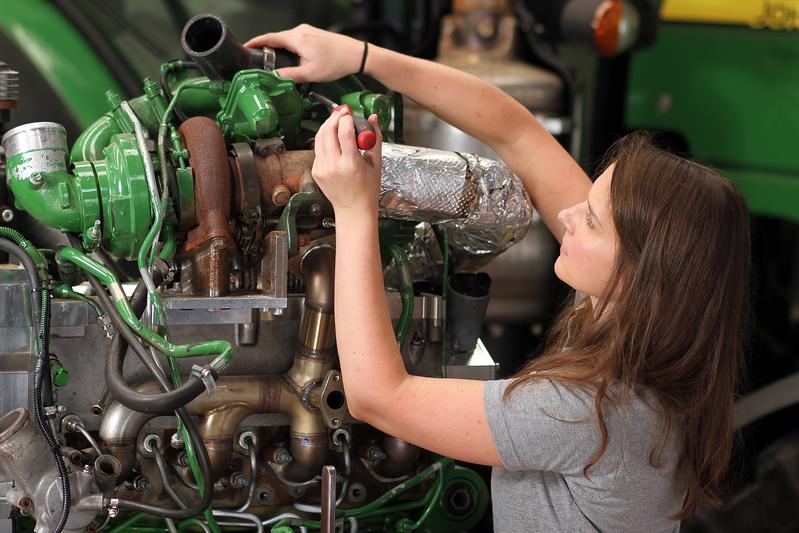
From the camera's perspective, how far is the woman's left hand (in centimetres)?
132

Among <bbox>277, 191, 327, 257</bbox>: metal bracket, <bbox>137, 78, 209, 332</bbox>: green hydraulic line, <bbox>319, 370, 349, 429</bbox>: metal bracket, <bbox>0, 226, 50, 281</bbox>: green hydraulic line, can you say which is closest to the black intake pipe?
<bbox>137, 78, 209, 332</bbox>: green hydraulic line

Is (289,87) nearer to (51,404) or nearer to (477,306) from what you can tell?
(477,306)

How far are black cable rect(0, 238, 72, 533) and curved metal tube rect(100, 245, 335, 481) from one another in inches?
4.2

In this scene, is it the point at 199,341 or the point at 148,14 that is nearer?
the point at 199,341

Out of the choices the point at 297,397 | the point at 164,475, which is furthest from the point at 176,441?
the point at 297,397

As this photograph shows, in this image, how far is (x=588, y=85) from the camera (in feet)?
10.8

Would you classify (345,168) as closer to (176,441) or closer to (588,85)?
(176,441)

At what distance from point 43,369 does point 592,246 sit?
75cm

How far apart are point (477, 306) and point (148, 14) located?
1698 mm

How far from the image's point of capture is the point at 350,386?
1350 millimetres

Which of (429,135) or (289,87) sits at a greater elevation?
(289,87)

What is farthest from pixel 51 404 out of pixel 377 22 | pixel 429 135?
pixel 377 22

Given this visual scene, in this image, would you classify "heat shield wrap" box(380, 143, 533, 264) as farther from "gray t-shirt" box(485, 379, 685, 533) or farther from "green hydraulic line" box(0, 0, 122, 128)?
"green hydraulic line" box(0, 0, 122, 128)

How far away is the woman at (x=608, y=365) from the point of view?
4.28ft
